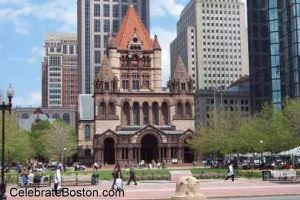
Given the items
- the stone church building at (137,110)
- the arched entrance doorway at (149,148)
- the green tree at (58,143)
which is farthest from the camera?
the arched entrance doorway at (149,148)

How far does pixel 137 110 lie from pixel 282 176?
77.4 meters

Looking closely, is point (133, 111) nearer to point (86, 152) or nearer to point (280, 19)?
point (86, 152)

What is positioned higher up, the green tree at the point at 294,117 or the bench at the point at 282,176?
the green tree at the point at 294,117

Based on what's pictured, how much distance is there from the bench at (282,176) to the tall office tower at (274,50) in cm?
5996

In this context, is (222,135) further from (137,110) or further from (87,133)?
(87,133)

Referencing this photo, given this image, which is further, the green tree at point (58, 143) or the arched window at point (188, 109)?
the arched window at point (188, 109)

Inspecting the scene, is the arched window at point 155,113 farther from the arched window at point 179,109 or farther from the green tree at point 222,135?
the green tree at point 222,135

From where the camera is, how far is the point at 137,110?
409 feet

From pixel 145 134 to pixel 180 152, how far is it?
891cm

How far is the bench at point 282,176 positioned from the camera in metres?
47.6

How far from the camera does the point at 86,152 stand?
13175 centimetres

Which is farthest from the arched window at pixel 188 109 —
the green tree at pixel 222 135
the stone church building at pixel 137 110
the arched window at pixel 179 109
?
the green tree at pixel 222 135

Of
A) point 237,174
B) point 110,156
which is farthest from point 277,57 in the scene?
point 237,174

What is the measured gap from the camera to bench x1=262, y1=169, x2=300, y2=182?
47625 millimetres
